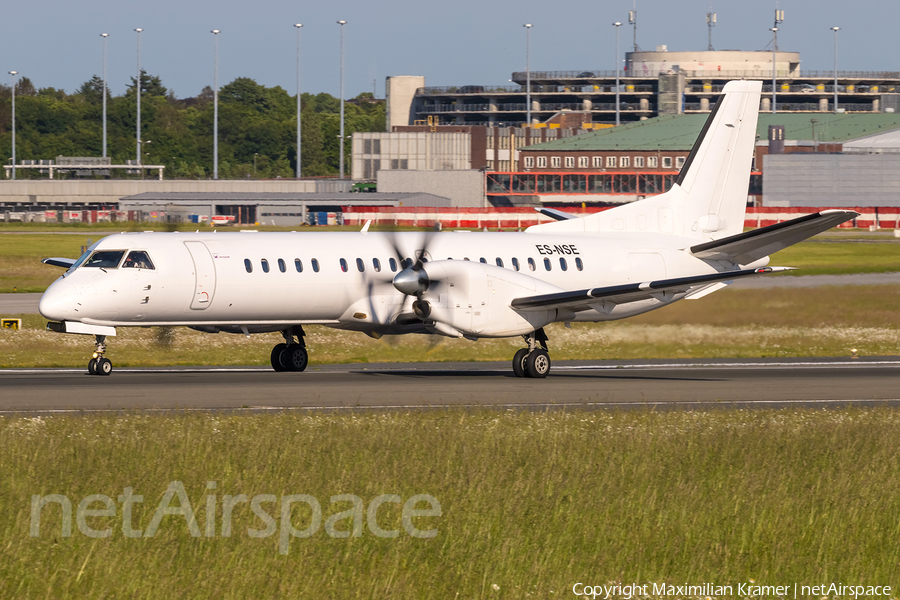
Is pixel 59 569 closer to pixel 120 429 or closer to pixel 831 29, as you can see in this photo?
pixel 120 429

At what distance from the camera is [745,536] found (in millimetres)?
10992

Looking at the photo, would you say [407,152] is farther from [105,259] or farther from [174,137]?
[105,259]

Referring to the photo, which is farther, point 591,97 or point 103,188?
point 591,97

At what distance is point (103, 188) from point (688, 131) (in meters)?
76.6

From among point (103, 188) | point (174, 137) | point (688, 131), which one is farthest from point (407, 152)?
point (174, 137)

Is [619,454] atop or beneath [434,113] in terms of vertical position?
beneath

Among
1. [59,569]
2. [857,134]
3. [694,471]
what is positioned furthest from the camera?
[857,134]

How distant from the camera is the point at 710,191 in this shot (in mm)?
31484

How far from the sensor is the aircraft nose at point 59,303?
77.4ft

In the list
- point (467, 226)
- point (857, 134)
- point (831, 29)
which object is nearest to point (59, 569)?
point (467, 226)

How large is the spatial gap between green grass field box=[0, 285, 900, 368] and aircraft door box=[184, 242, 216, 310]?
5.66 m

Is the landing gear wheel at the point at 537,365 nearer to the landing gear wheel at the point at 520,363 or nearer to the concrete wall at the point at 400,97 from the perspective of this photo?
the landing gear wheel at the point at 520,363

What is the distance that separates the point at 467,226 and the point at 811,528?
81.6 m

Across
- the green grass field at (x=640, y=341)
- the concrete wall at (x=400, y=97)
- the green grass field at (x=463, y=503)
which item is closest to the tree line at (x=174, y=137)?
the concrete wall at (x=400, y=97)
